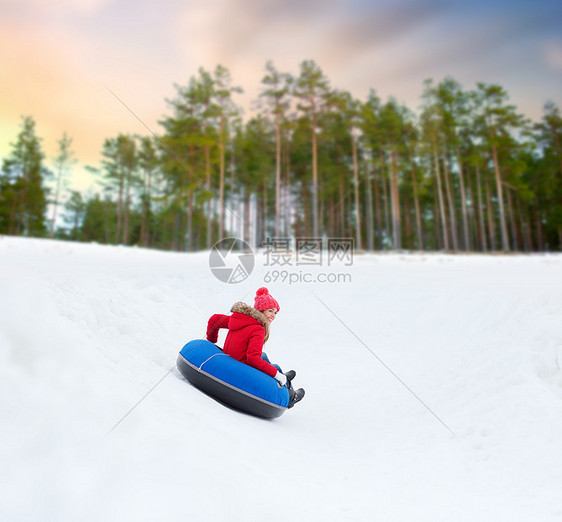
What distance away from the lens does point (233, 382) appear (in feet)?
12.5

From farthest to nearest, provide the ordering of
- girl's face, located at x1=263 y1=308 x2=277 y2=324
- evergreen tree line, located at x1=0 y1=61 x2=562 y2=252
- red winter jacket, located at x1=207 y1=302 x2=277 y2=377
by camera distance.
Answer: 1. evergreen tree line, located at x1=0 y1=61 x2=562 y2=252
2. girl's face, located at x1=263 y1=308 x2=277 y2=324
3. red winter jacket, located at x1=207 y1=302 x2=277 y2=377

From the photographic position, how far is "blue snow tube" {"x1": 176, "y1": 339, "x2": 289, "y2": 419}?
3820 mm

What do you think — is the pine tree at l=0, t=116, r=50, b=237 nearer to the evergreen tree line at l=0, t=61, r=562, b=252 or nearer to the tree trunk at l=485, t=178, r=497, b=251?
the evergreen tree line at l=0, t=61, r=562, b=252

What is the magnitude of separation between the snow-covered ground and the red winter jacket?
0.58 meters

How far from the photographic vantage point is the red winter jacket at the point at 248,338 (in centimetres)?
398

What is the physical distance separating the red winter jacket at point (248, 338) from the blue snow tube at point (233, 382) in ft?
0.33

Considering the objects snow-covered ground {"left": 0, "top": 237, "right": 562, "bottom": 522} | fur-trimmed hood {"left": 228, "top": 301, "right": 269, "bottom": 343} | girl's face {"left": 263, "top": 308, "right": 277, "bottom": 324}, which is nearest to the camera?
snow-covered ground {"left": 0, "top": 237, "right": 562, "bottom": 522}

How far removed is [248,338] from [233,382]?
522 mm

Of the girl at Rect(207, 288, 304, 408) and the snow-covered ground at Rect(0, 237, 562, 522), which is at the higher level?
the girl at Rect(207, 288, 304, 408)

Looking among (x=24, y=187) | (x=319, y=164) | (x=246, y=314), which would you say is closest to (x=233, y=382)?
(x=246, y=314)

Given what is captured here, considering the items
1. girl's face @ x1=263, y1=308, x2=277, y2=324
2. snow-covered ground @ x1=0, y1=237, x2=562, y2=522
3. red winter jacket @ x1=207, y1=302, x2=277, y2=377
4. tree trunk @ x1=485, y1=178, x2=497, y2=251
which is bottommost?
snow-covered ground @ x1=0, y1=237, x2=562, y2=522

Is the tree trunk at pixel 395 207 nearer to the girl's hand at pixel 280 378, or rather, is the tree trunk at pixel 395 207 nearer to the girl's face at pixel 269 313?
the girl's face at pixel 269 313

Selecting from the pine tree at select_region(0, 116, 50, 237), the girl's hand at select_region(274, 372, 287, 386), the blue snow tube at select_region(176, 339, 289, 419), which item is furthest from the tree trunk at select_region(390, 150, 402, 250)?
the pine tree at select_region(0, 116, 50, 237)

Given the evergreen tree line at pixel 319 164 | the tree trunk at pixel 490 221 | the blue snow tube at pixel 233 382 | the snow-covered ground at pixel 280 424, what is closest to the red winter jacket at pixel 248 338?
the blue snow tube at pixel 233 382
